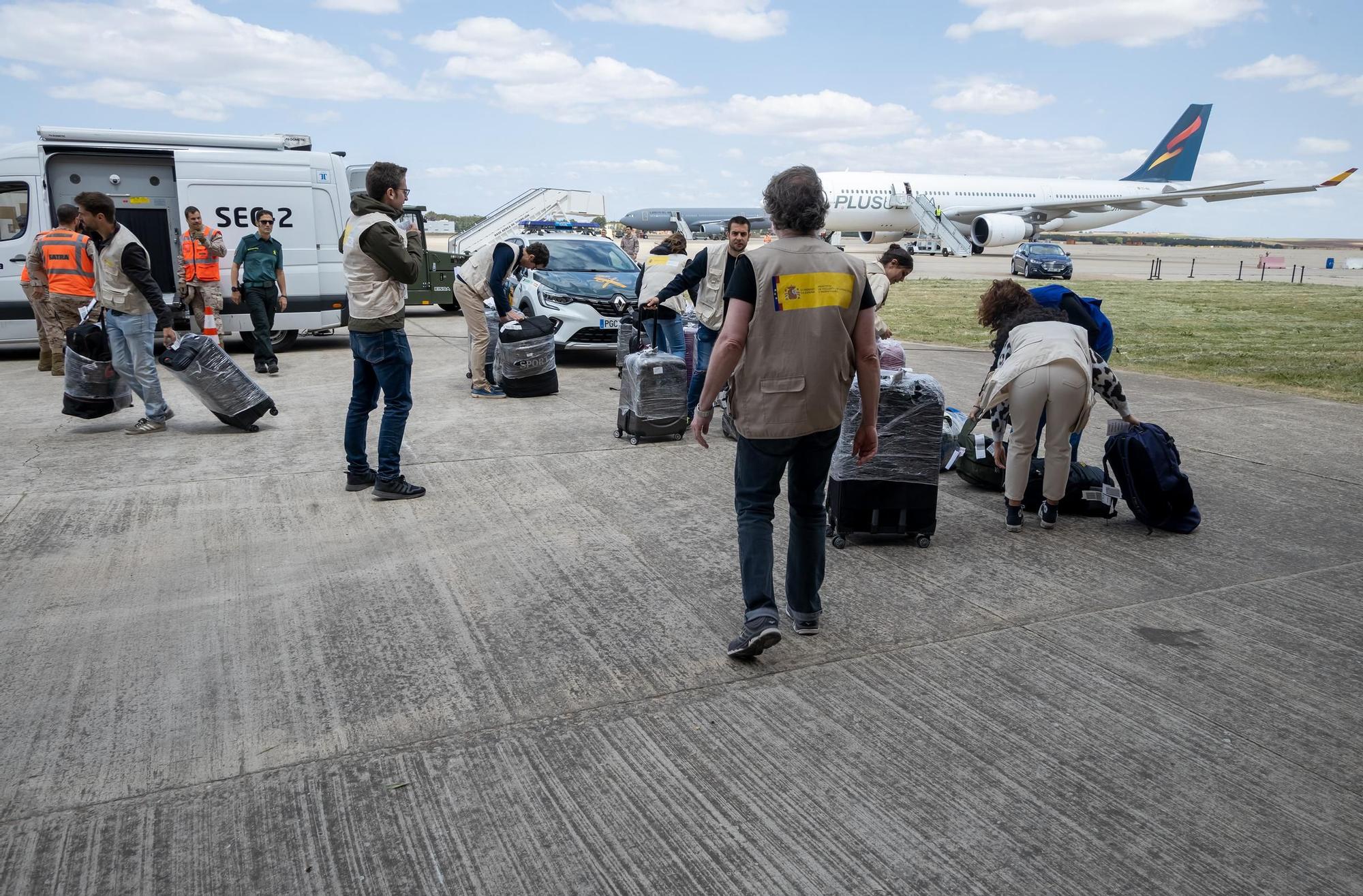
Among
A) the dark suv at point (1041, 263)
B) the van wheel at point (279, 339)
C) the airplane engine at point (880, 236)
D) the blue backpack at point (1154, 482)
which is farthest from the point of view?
the airplane engine at point (880, 236)

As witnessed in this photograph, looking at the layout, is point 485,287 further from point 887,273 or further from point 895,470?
point 895,470

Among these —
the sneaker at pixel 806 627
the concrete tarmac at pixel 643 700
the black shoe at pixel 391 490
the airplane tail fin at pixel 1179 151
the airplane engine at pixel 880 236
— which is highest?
the airplane tail fin at pixel 1179 151

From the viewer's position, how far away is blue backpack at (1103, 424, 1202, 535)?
18.0ft

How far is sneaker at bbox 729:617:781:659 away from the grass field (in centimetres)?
911

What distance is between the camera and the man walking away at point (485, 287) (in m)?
9.12

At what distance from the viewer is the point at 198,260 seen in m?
11.7

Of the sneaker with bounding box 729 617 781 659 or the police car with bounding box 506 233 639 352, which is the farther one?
the police car with bounding box 506 233 639 352

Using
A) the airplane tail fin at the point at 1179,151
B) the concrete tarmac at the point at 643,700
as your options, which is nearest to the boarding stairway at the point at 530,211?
the concrete tarmac at the point at 643,700

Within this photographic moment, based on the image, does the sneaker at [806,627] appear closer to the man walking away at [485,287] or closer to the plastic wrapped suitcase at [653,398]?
the plastic wrapped suitcase at [653,398]

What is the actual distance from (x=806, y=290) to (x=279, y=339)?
39.2 ft

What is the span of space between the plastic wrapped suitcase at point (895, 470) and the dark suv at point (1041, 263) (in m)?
29.1

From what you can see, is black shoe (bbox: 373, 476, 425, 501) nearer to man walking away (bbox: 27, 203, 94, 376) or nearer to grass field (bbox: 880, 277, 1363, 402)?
man walking away (bbox: 27, 203, 94, 376)

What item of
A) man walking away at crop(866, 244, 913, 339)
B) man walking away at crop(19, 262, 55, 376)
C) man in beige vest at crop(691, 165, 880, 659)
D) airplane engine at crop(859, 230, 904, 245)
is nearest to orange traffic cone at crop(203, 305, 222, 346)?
man walking away at crop(19, 262, 55, 376)

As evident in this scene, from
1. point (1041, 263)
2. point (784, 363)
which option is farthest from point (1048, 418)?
point (1041, 263)
